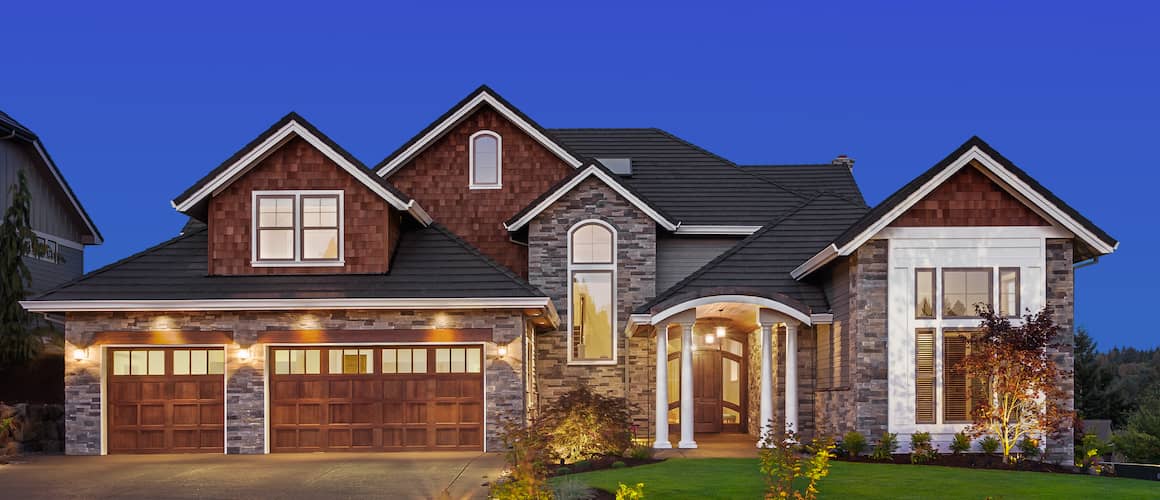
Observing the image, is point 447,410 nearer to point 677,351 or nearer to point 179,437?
point 179,437

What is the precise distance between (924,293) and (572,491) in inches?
335

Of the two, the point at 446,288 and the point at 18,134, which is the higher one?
the point at 18,134

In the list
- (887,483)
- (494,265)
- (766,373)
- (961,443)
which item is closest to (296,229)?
(494,265)

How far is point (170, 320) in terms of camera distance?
2064 cm

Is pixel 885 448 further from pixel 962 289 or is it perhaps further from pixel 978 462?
pixel 962 289

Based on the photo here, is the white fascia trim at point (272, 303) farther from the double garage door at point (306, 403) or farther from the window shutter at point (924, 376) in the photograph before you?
the window shutter at point (924, 376)

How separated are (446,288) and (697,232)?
6.89 metres

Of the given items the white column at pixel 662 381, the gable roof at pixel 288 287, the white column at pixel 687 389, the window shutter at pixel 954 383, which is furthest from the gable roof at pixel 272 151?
the window shutter at pixel 954 383

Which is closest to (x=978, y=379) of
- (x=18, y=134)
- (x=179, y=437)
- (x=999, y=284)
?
(x=999, y=284)

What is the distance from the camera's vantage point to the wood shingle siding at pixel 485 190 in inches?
1000

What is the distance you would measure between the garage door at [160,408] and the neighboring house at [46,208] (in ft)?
27.5

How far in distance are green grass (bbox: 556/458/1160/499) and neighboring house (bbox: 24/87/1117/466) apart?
8.33 feet

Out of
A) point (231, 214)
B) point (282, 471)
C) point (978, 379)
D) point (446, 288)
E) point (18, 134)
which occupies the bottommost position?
point (282, 471)

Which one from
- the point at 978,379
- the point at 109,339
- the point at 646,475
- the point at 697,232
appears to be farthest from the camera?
the point at 697,232
